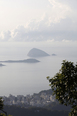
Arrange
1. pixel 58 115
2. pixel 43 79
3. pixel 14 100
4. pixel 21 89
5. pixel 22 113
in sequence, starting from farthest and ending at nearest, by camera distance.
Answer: pixel 43 79 < pixel 21 89 < pixel 14 100 < pixel 22 113 < pixel 58 115

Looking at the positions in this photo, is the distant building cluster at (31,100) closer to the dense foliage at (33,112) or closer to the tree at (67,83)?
the dense foliage at (33,112)

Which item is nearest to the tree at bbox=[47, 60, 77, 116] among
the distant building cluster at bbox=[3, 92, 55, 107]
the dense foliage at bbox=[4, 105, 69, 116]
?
the dense foliage at bbox=[4, 105, 69, 116]

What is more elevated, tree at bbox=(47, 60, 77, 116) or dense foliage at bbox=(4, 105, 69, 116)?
tree at bbox=(47, 60, 77, 116)

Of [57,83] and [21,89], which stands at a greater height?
[57,83]

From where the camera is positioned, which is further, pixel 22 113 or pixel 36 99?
pixel 36 99

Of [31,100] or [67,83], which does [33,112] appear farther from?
[67,83]

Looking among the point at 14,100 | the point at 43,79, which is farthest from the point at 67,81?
the point at 43,79

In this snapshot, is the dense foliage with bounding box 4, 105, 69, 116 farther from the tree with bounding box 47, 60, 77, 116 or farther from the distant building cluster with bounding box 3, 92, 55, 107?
the tree with bounding box 47, 60, 77, 116

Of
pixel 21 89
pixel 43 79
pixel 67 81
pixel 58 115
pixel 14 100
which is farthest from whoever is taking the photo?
pixel 43 79

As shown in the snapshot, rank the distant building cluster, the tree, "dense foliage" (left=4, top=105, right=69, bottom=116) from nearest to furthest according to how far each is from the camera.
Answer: the tree → "dense foliage" (left=4, top=105, right=69, bottom=116) → the distant building cluster

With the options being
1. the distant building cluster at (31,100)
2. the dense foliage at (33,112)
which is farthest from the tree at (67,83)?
the distant building cluster at (31,100)

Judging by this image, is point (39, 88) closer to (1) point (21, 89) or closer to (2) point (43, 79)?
(1) point (21, 89)
